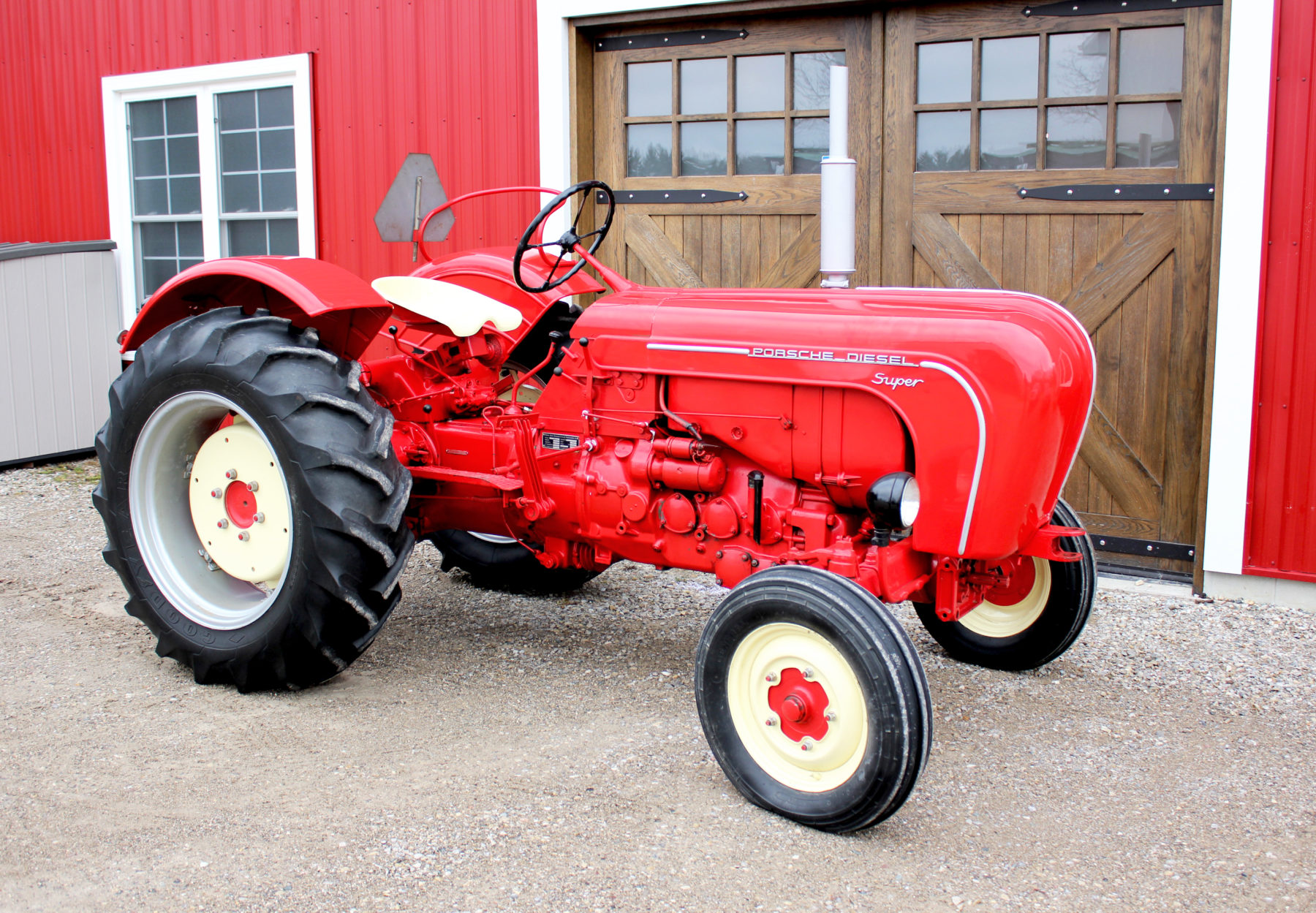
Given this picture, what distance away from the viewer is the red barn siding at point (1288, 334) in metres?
4.22

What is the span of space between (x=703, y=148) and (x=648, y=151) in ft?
0.97

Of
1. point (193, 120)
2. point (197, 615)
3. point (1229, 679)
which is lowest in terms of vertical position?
point (1229, 679)

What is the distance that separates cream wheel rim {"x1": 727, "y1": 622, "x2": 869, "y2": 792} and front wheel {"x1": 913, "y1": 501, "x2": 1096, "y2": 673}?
882 millimetres

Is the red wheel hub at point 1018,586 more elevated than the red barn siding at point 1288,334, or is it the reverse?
the red barn siding at point 1288,334

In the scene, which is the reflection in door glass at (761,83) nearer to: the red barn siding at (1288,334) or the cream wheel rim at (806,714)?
the red barn siding at (1288,334)

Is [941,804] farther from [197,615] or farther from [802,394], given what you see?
[197,615]

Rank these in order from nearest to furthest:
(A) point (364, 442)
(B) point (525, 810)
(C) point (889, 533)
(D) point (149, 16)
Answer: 1. (B) point (525, 810)
2. (C) point (889, 533)
3. (A) point (364, 442)
4. (D) point (149, 16)

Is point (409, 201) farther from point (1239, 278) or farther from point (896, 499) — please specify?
point (1239, 278)

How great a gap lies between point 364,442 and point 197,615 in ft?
2.72

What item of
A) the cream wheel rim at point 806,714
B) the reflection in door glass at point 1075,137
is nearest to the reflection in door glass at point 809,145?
the reflection in door glass at point 1075,137

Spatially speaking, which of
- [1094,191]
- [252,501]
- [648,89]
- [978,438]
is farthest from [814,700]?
[648,89]

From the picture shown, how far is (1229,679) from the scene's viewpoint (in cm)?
371

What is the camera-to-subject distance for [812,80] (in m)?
5.24

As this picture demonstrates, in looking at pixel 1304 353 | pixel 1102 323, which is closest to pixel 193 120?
pixel 1102 323
